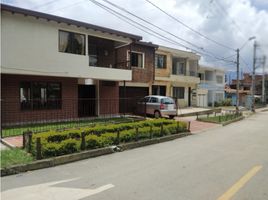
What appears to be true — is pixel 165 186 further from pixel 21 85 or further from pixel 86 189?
pixel 21 85

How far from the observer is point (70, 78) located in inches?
763

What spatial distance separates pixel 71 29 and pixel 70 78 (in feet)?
10.1

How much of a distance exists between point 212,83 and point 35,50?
38265 mm

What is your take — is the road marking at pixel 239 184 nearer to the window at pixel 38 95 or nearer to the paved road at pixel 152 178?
the paved road at pixel 152 178

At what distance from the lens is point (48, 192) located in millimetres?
6371

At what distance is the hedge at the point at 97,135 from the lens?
9.36 m

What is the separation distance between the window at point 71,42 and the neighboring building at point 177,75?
544 inches

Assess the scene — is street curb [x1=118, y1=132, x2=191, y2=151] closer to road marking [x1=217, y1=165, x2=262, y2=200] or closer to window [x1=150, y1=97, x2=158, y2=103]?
road marking [x1=217, y1=165, x2=262, y2=200]

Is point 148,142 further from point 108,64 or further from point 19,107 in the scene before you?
point 108,64

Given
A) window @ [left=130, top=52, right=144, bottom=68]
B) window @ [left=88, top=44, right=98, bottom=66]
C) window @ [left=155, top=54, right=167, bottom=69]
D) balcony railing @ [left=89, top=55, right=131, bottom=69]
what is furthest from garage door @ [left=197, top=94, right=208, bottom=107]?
window @ [left=88, top=44, right=98, bottom=66]

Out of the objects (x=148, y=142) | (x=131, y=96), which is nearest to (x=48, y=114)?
(x=148, y=142)

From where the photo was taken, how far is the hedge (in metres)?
9.36

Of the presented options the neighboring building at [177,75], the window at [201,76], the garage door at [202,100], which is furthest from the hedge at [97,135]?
the window at [201,76]

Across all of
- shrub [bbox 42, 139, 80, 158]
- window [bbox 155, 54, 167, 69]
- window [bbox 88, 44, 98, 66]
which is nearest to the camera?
shrub [bbox 42, 139, 80, 158]
